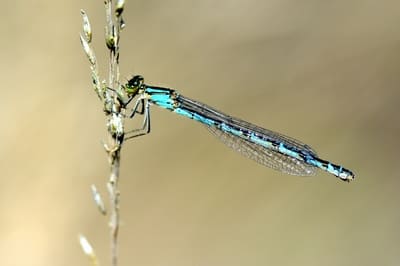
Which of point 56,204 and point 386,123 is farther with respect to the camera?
point 386,123

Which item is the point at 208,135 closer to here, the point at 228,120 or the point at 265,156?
the point at 228,120

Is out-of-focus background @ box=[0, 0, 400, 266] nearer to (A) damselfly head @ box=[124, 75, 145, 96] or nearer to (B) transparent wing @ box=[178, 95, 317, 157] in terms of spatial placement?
(B) transparent wing @ box=[178, 95, 317, 157]

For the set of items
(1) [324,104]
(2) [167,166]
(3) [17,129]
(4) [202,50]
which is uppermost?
(1) [324,104]

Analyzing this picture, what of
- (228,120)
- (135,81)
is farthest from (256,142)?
(135,81)

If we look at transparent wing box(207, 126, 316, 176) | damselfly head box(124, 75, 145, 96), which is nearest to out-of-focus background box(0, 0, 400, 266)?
transparent wing box(207, 126, 316, 176)

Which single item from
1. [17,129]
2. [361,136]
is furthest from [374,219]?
[17,129]

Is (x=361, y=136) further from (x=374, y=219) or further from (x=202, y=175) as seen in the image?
(x=202, y=175)
